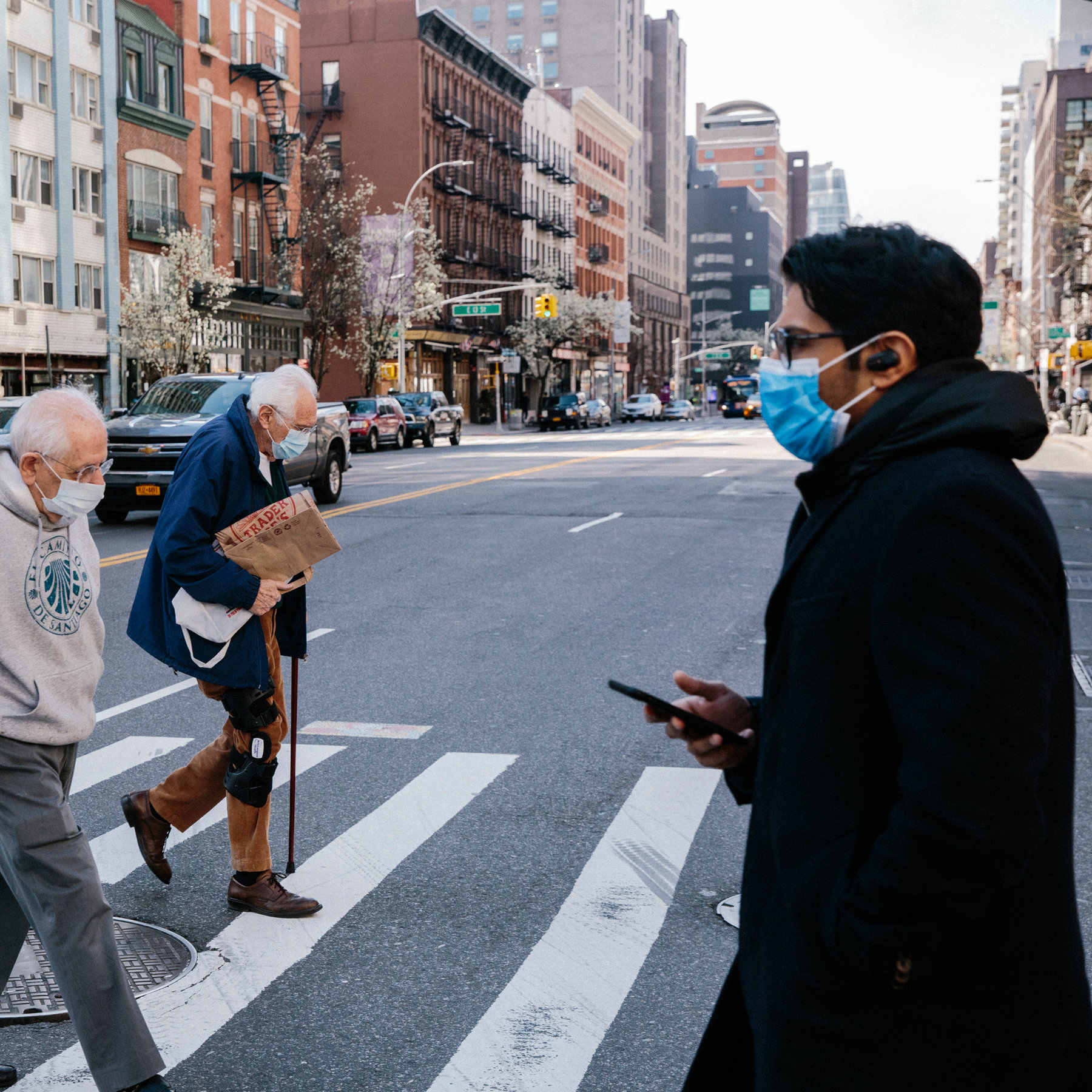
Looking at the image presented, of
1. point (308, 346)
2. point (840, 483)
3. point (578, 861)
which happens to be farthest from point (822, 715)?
point (308, 346)

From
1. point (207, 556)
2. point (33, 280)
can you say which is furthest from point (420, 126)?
point (207, 556)

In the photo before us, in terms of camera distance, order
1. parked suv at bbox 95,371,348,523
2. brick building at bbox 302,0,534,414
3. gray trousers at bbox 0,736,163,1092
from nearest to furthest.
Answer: gray trousers at bbox 0,736,163,1092 → parked suv at bbox 95,371,348,523 → brick building at bbox 302,0,534,414

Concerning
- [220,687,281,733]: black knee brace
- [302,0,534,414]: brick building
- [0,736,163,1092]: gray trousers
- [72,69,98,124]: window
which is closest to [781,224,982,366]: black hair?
[0,736,163,1092]: gray trousers

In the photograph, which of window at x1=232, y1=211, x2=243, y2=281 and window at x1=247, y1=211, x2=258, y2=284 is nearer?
window at x1=232, y1=211, x2=243, y2=281

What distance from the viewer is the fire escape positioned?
50844mm

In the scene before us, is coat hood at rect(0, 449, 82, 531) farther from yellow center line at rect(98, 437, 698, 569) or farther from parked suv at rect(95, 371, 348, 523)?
parked suv at rect(95, 371, 348, 523)

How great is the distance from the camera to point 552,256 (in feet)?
306

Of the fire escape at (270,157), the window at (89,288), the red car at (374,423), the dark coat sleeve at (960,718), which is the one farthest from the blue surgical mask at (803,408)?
the fire escape at (270,157)

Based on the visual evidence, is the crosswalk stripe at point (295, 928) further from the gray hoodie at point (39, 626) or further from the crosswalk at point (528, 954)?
the gray hoodie at point (39, 626)

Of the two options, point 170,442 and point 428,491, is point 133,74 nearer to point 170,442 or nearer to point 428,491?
point 428,491

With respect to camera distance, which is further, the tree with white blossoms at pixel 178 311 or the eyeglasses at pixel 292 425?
the tree with white blossoms at pixel 178 311

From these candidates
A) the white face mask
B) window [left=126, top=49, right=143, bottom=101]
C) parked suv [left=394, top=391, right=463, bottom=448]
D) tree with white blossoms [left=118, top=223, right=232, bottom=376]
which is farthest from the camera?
parked suv [left=394, top=391, right=463, bottom=448]

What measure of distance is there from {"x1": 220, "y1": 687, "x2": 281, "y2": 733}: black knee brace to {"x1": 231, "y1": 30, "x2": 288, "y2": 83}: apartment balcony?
49.7 m

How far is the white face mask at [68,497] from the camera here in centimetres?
344
